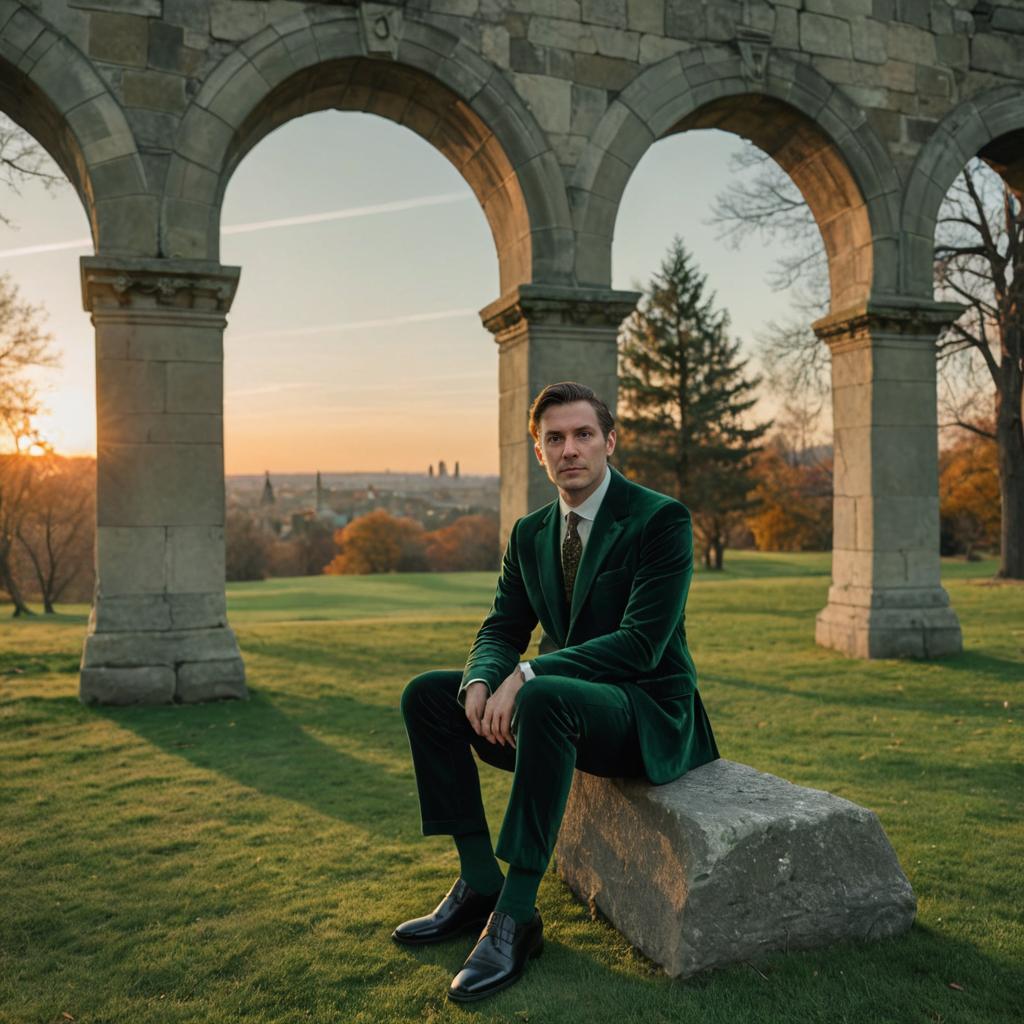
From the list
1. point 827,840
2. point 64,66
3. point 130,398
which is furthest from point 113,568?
point 827,840

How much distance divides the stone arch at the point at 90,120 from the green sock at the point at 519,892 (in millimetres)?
6478

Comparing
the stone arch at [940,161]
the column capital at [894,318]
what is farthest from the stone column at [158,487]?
the stone arch at [940,161]

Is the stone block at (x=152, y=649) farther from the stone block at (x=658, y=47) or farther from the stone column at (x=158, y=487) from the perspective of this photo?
the stone block at (x=658, y=47)

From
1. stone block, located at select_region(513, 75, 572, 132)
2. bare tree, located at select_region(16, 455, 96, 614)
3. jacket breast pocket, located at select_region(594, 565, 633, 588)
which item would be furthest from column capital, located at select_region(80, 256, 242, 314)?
bare tree, located at select_region(16, 455, 96, 614)

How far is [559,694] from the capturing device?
279 centimetres

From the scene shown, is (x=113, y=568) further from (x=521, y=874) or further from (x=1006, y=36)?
(x=1006, y=36)

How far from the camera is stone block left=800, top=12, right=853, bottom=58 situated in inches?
368

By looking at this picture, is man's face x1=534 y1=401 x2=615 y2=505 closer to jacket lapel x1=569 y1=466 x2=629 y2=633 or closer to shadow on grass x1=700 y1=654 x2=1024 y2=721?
jacket lapel x1=569 y1=466 x2=629 y2=633

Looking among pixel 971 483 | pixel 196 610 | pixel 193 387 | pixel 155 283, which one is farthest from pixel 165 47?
pixel 971 483

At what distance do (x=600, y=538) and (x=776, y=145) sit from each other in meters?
8.36

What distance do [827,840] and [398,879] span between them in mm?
1744

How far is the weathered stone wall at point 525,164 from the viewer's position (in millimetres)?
7523

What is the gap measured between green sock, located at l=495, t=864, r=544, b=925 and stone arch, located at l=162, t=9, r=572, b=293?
253 inches

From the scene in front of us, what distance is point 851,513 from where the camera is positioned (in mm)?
9797
